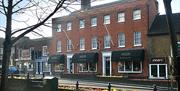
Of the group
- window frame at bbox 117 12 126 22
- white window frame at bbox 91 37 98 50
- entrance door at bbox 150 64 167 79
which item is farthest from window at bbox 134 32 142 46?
white window frame at bbox 91 37 98 50

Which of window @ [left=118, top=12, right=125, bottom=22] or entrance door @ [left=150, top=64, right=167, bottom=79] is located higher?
window @ [left=118, top=12, right=125, bottom=22]

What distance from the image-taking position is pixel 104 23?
57469 millimetres

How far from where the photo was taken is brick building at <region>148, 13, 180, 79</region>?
159ft

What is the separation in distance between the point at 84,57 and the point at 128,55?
9159 mm

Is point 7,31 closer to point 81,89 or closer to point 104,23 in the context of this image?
point 81,89

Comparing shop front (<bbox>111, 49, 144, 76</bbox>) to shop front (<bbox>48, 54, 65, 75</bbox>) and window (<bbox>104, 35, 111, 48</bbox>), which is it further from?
shop front (<bbox>48, 54, 65, 75</bbox>)

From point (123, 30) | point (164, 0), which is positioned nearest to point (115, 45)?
point (123, 30)

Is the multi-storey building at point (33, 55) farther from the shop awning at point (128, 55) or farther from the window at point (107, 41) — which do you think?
the shop awning at point (128, 55)

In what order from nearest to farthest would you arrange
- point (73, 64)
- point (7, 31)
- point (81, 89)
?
point (7, 31) → point (81, 89) → point (73, 64)

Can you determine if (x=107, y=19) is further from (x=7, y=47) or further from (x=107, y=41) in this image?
(x=7, y=47)

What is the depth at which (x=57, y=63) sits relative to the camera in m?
65.1

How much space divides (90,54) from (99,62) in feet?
6.12

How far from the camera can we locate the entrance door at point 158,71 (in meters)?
48.6

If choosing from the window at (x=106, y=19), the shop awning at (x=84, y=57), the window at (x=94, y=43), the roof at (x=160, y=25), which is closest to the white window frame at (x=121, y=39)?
the window at (x=106, y=19)
